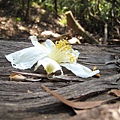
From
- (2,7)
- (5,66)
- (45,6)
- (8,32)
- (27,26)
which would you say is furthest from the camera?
(45,6)

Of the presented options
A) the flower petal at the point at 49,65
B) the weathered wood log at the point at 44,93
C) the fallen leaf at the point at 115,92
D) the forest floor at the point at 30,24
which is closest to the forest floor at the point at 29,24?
the forest floor at the point at 30,24

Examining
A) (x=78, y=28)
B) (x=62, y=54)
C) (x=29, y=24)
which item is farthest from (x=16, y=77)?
(x=29, y=24)

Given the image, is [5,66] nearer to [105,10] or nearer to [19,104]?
[19,104]

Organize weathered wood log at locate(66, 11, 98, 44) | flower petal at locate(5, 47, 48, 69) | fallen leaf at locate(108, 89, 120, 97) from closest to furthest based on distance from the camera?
fallen leaf at locate(108, 89, 120, 97) < flower petal at locate(5, 47, 48, 69) < weathered wood log at locate(66, 11, 98, 44)

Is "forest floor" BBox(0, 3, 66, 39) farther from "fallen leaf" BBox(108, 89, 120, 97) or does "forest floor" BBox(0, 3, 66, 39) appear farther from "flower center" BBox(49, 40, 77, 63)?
"fallen leaf" BBox(108, 89, 120, 97)

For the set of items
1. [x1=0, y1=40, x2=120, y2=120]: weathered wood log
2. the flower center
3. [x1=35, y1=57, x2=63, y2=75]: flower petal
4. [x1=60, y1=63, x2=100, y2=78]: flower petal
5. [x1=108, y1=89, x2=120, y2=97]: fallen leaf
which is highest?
the flower center

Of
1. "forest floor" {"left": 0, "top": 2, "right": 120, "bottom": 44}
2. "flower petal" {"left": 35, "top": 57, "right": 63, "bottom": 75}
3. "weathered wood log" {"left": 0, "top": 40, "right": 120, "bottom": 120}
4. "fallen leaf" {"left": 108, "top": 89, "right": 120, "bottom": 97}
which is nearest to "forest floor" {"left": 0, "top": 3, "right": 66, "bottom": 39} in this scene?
"forest floor" {"left": 0, "top": 2, "right": 120, "bottom": 44}

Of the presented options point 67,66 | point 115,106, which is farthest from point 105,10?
point 115,106
